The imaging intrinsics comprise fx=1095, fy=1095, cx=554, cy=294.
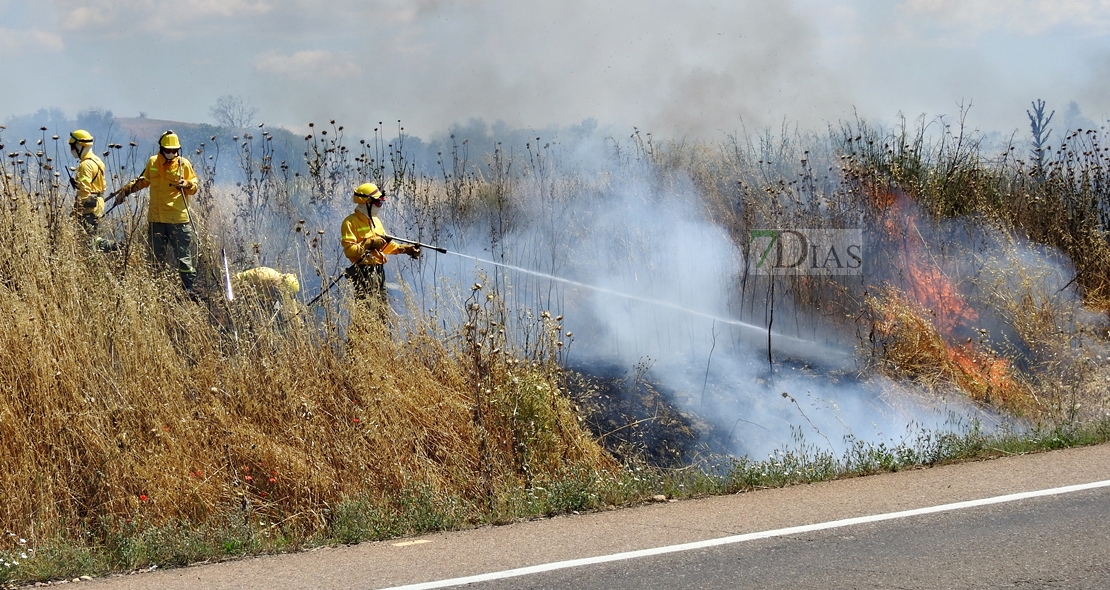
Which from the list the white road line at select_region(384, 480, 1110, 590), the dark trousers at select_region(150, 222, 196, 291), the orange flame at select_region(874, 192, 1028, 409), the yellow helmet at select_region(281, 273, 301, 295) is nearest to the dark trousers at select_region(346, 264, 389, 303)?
the yellow helmet at select_region(281, 273, 301, 295)

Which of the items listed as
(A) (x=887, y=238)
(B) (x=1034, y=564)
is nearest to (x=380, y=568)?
(B) (x=1034, y=564)

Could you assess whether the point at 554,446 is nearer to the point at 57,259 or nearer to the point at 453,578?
the point at 453,578

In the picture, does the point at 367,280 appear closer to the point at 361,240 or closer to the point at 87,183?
the point at 361,240

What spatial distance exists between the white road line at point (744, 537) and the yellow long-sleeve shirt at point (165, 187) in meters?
5.90

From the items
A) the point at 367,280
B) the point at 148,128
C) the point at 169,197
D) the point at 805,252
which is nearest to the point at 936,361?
the point at 805,252

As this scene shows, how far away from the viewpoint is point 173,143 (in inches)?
396

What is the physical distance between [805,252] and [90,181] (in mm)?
7132

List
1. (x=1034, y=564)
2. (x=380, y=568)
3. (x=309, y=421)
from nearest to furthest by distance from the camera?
(x=1034, y=564) → (x=380, y=568) → (x=309, y=421)

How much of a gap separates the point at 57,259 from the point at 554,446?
146 inches

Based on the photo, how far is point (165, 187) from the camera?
32.9 feet

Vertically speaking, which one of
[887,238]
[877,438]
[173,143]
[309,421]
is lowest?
[877,438]

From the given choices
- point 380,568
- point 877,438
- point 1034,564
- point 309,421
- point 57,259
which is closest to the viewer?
point 1034,564

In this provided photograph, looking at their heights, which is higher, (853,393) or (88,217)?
(88,217)

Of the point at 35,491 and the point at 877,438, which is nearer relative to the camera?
the point at 35,491
